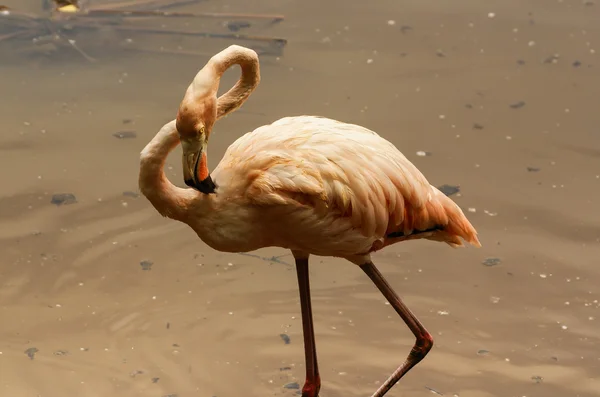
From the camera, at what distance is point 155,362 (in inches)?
154

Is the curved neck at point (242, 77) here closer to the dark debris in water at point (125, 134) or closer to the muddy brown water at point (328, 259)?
the muddy brown water at point (328, 259)

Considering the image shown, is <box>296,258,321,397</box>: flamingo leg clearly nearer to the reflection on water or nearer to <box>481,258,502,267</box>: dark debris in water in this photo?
<box>481,258,502,267</box>: dark debris in water

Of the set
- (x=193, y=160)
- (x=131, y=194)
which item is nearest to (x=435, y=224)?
(x=193, y=160)

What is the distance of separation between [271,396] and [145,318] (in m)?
0.78

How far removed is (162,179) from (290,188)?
0.39m

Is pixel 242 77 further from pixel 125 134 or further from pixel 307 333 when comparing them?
pixel 125 134

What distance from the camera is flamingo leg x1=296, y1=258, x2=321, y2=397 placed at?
3404 mm

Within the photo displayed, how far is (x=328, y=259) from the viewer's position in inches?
182

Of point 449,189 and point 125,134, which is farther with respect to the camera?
point 125,134

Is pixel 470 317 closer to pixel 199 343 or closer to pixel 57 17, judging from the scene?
pixel 199 343

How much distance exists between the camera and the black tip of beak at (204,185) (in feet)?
9.01

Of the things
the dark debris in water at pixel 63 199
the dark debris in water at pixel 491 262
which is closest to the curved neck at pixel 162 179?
the dark debris in water at pixel 491 262

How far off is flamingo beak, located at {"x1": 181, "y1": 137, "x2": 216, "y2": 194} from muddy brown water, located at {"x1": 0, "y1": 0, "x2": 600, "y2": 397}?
4.10 feet

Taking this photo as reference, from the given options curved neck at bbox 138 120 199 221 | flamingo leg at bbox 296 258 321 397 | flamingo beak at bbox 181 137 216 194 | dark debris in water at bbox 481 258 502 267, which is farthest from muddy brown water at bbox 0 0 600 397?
flamingo beak at bbox 181 137 216 194
